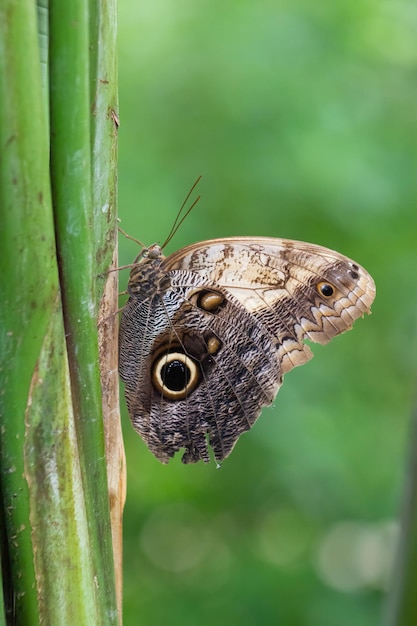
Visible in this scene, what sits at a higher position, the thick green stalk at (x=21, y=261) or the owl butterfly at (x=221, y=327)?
the owl butterfly at (x=221, y=327)

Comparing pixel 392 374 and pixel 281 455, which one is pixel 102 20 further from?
pixel 392 374

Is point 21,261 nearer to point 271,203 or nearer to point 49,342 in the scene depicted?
point 49,342

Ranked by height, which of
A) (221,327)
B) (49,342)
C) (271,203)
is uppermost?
(271,203)

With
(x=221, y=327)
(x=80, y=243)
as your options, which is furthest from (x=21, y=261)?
(x=221, y=327)

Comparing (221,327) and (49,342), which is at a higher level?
(221,327)

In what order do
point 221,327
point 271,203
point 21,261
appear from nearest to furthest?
point 21,261
point 221,327
point 271,203

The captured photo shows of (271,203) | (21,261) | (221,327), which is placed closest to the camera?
(21,261)

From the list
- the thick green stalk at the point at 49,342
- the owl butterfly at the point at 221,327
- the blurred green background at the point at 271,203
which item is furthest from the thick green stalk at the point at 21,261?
the blurred green background at the point at 271,203

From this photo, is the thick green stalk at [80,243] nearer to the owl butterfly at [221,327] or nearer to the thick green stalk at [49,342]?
the thick green stalk at [49,342]
